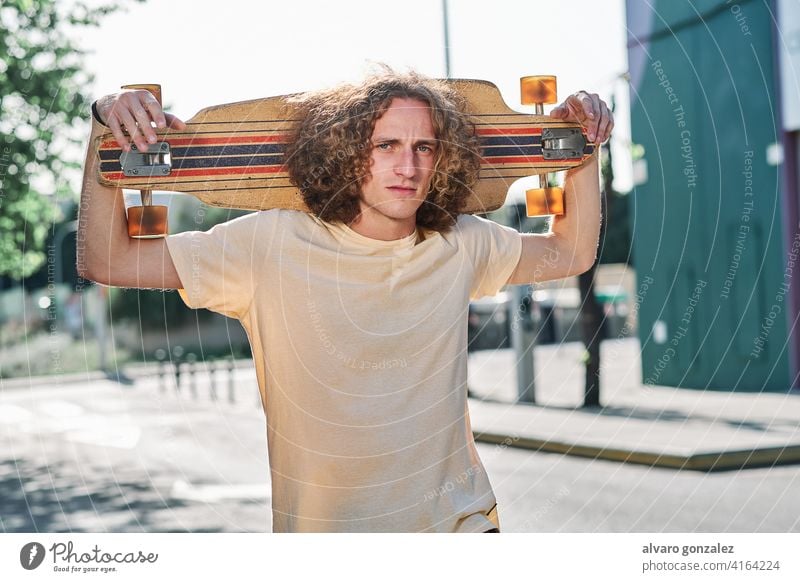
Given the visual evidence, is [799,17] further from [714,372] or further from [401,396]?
[401,396]

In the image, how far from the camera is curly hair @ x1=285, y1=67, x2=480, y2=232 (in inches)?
112

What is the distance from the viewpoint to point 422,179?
2832 mm

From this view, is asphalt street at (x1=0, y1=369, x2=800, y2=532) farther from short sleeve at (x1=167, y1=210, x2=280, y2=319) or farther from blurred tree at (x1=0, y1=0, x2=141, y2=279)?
short sleeve at (x1=167, y1=210, x2=280, y2=319)

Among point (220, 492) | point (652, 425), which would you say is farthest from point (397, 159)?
point (652, 425)

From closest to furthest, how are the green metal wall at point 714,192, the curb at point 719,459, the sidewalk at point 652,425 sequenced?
Result: the curb at point 719,459 → the sidewalk at point 652,425 → the green metal wall at point 714,192

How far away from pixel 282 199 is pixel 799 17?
469 inches

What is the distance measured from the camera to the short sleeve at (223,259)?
2.70 meters

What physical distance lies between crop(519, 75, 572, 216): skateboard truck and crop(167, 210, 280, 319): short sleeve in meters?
0.74

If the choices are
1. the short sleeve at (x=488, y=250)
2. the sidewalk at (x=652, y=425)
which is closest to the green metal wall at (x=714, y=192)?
the sidewalk at (x=652, y=425)

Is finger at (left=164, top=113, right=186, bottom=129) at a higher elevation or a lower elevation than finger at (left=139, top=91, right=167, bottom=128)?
lower

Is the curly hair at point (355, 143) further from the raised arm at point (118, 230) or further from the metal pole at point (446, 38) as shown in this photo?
the metal pole at point (446, 38)

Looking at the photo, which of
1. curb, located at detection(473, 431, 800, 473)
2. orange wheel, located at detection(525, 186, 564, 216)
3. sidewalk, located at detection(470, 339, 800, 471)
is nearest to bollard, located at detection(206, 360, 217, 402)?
sidewalk, located at detection(470, 339, 800, 471)

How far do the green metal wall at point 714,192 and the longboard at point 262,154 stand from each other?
1279cm

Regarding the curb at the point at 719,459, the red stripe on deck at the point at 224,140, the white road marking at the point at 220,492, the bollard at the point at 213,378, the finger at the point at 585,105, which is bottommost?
the bollard at the point at 213,378
